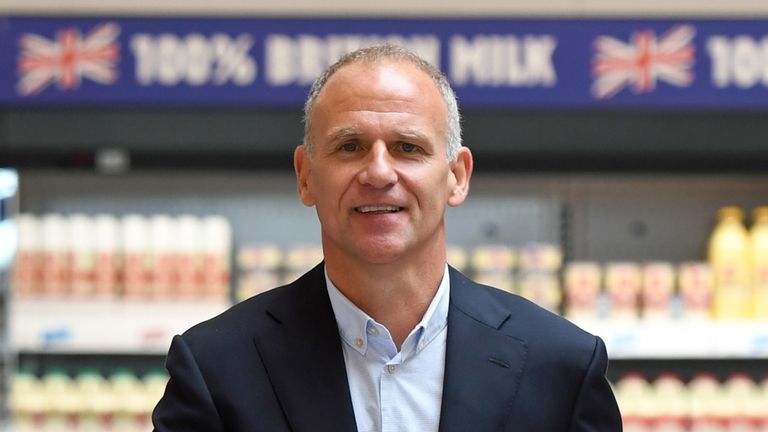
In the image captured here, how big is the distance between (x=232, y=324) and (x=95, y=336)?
7.12ft

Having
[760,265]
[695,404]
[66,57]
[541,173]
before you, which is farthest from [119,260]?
[760,265]

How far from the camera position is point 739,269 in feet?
12.6

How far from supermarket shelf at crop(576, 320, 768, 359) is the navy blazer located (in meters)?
2.03

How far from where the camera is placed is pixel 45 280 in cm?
389

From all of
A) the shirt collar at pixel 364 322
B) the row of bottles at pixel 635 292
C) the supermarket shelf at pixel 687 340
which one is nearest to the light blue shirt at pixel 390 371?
the shirt collar at pixel 364 322

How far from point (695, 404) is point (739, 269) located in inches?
18.7

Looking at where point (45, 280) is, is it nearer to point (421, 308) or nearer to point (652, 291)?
point (652, 291)

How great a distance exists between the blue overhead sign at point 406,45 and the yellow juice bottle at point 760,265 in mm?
493

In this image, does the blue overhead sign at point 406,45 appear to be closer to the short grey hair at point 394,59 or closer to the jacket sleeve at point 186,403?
the short grey hair at point 394,59

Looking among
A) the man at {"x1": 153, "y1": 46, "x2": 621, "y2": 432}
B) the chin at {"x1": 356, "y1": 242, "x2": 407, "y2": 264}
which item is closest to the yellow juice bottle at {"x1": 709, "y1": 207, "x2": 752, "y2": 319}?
the man at {"x1": 153, "y1": 46, "x2": 621, "y2": 432}

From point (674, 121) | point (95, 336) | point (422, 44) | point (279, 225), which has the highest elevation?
point (422, 44)

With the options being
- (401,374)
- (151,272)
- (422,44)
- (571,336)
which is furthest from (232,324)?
(151,272)

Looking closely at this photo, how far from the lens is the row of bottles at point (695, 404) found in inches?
152

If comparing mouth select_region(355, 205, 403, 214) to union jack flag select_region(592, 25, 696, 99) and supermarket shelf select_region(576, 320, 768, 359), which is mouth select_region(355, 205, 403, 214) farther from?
supermarket shelf select_region(576, 320, 768, 359)
